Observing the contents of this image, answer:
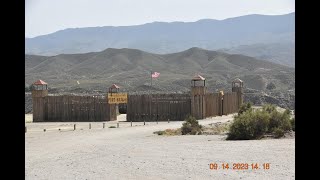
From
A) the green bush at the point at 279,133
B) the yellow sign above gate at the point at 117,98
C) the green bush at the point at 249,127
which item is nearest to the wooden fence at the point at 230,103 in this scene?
the yellow sign above gate at the point at 117,98

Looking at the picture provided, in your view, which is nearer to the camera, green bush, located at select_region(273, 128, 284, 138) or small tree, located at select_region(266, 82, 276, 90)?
green bush, located at select_region(273, 128, 284, 138)

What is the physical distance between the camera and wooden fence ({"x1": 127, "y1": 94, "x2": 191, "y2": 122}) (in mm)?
33312

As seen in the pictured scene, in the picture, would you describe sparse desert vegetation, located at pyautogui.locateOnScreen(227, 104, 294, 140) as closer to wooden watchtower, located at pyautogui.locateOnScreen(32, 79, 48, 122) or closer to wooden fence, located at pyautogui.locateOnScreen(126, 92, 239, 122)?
wooden fence, located at pyautogui.locateOnScreen(126, 92, 239, 122)

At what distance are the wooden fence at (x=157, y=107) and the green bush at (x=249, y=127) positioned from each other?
1502cm

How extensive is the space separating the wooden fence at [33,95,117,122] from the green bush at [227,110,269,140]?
17.5 meters

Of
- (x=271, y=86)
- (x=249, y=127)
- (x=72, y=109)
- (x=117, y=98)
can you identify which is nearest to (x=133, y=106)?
(x=117, y=98)

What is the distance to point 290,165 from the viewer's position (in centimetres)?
1038

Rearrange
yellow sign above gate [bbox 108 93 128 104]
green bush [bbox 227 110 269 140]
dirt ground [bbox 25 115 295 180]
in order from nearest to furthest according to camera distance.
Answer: dirt ground [bbox 25 115 295 180]
green bush [bbox 227 110 269 140]
yellow sign above gate [bbox 108 93 128 104]

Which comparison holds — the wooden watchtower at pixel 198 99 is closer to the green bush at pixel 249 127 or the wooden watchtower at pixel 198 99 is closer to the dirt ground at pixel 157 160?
the green bush at pixel 249 127

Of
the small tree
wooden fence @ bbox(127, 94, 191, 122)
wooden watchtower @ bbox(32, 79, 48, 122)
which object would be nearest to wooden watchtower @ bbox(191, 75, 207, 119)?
→ wooden fence @ bbox(127, 94, 191, 122)

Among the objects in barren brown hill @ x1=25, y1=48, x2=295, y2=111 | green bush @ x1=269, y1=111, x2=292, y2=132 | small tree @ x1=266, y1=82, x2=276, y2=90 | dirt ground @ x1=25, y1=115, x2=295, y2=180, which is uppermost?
barren brown hill @ x1=25, y1=48, x2=295, y2=111
